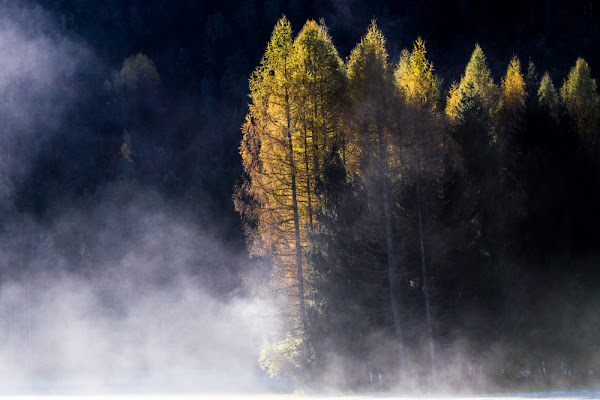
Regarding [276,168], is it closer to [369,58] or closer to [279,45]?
[279,45]

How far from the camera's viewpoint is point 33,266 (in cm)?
4331

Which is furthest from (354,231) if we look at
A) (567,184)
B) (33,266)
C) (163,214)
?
(33,266)

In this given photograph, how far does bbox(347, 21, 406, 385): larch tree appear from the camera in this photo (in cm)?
1659

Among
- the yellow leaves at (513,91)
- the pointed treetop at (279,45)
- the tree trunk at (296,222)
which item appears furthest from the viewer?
the yellow leaves at (513,91)

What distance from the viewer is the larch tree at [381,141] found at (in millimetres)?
16594

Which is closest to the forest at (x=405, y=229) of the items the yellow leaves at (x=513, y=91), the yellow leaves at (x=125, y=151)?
the yellow leaves at (x=513, y=91)

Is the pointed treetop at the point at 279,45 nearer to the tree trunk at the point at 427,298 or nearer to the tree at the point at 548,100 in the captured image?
the tree trunk at the point at 427,298

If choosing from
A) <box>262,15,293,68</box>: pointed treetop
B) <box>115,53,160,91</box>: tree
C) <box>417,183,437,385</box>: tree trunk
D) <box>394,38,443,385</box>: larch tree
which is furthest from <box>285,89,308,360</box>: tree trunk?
<box>115,53,160,91</box>: tree

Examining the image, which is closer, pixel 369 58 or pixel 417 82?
pixel 369 58

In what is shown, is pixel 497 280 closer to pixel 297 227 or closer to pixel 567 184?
pixel 567 184

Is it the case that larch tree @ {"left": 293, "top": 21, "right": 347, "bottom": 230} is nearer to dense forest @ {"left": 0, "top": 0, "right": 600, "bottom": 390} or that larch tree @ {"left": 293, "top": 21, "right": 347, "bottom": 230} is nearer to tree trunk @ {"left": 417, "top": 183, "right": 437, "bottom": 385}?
dense forest @ {"left": 0, "top": 0, "right": 600, "bottom": 390}

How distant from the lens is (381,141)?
1662cm

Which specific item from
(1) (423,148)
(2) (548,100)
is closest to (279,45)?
(1) (423,148)

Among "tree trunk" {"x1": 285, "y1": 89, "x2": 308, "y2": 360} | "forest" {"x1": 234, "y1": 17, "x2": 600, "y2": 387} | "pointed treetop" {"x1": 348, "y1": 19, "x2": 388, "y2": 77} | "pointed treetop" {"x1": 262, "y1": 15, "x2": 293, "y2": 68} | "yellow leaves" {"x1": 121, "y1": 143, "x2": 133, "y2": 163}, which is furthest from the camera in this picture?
"yellow leaves" {"x1": 121, "y1": 143, "x2": 133, "y2": 163}
